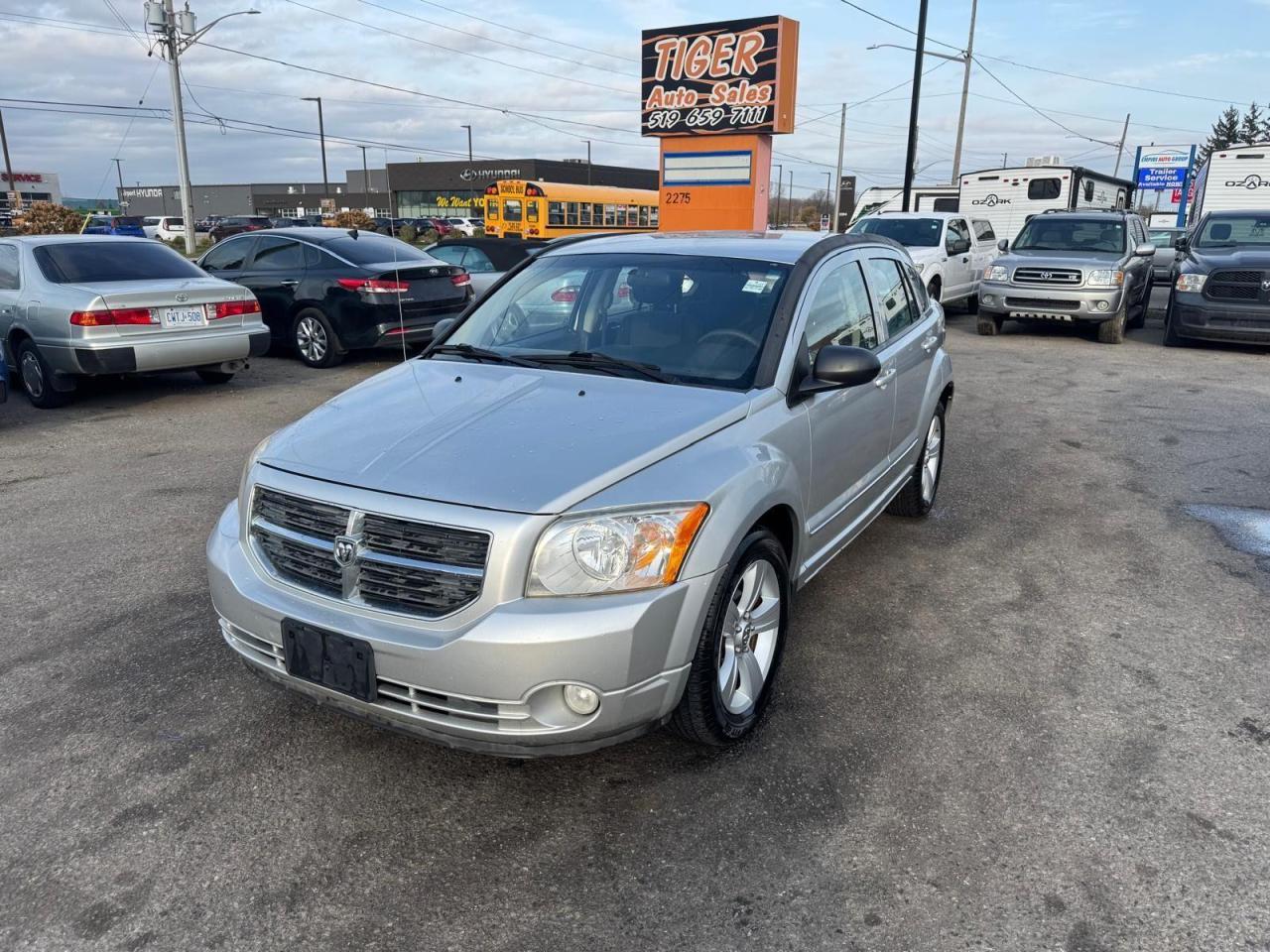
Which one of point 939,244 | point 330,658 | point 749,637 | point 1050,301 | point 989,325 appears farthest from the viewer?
point 939,244

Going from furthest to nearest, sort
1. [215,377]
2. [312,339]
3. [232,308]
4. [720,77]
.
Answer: [720,77], [312,339], [215,377], [232,308]

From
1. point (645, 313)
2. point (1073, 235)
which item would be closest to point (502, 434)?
point (645, 313)

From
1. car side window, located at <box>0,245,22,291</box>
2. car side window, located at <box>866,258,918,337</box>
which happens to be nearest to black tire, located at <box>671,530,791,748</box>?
car side window, located at <box>866,258,918,337</box>

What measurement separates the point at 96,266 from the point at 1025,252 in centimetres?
1222

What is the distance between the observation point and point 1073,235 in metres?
14.0

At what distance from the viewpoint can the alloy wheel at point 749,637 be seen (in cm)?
308

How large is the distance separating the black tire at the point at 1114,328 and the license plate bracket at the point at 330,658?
43.8 feet

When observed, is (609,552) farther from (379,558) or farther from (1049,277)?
(1049,277)

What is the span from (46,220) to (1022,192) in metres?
30.4

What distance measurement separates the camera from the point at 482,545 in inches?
101

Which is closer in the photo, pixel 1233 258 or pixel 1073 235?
pixel 1233 258

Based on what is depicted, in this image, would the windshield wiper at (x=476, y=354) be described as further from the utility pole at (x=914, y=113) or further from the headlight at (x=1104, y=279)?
the utility pole at (x=914, y=113)

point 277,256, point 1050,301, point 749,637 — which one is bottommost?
point 749,637

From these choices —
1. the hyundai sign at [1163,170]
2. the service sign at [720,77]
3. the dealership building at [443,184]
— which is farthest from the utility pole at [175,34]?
the hyundai sign at [1163,170]
